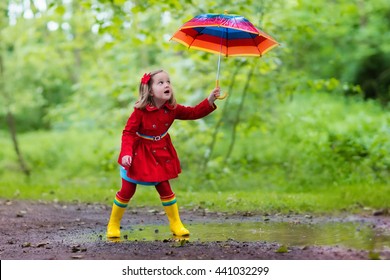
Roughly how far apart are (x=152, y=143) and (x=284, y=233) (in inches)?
62.8

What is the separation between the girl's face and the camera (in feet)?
19.2

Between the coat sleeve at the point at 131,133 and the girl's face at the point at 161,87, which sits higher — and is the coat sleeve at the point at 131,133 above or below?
below

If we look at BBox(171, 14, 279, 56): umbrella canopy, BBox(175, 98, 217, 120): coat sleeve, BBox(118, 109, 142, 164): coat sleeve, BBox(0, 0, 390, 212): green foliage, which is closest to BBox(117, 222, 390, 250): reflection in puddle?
BBox(118, 109, 142, 164): coat sleeve

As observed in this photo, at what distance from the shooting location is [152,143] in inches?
233

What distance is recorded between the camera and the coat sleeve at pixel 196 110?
5988mm

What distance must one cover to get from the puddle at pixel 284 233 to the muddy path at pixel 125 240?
109 millimetres

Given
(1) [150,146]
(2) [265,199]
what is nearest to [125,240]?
(1) [150,146]

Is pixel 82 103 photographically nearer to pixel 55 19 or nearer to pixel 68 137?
pixel 55 19

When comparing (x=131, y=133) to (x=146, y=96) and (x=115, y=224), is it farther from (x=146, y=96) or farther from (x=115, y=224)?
(x=115, y=224)

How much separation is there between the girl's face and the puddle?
4.37 feet

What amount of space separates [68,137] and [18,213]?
40.7 feet

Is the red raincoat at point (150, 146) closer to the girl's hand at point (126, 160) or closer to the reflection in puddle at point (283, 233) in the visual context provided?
the girl's hand at point (126, 160)

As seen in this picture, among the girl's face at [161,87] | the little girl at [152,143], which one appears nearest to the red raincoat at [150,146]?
the little girl at [152,143]

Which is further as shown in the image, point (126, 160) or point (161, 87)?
point (161, 87)
